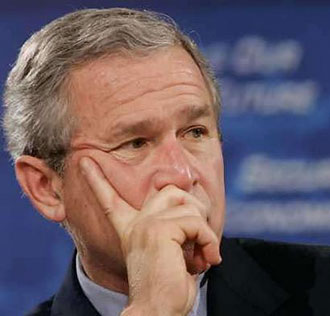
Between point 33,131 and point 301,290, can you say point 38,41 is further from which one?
point 301,290

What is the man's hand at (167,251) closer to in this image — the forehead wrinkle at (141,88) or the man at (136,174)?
the man at (136,174)

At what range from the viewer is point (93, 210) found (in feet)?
6.97

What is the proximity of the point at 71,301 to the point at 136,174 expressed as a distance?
0.33 m

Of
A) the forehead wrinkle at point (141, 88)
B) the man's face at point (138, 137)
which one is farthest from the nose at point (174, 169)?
the forehead wrinkle at point (141, 88)

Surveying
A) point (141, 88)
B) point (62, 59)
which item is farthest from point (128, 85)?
point (62, 59)

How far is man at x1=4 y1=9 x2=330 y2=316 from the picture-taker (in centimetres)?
196

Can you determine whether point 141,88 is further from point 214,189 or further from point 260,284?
point 260,284

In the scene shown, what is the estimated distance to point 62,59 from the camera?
7.04 ft

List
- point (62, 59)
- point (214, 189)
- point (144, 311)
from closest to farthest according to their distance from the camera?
1. point (144, 311)
2. point (214, 189)
3. point (62, 59)

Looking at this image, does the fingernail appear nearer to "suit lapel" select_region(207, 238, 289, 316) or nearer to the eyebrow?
the eyebrow

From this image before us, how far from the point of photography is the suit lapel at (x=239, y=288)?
2.22m

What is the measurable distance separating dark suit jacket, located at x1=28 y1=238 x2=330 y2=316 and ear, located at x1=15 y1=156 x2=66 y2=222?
0.14 meters

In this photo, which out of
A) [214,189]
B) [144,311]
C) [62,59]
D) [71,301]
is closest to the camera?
[144,311]

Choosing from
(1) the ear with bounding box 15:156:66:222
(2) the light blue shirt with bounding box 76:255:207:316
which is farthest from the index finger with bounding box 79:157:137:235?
(2) the light blue shirt with bounding box 76:255:207:316
